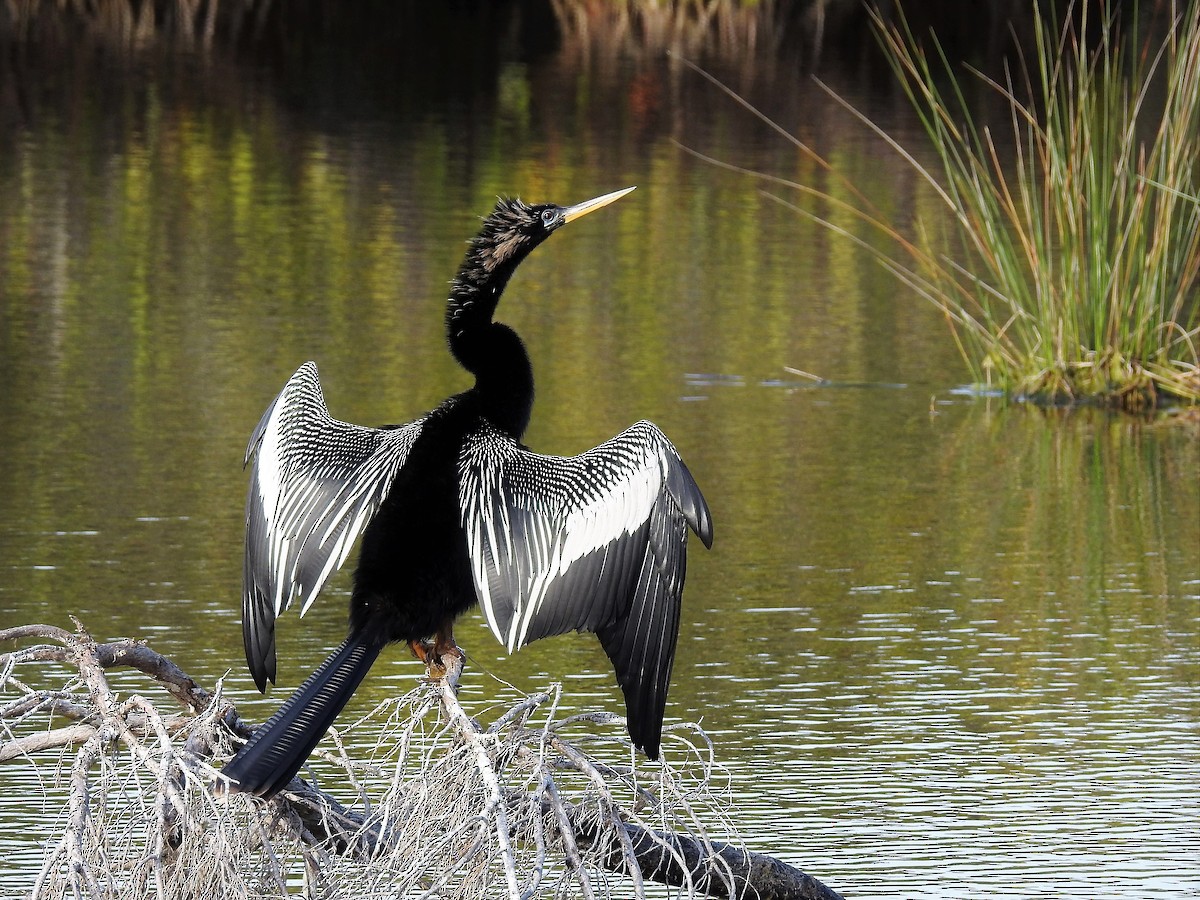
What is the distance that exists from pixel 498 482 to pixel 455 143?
14935 mm

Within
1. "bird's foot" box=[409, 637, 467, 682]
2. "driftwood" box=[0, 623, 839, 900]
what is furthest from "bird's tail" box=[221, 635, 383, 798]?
"bird's foot" box=[409, 637, 467, 682]

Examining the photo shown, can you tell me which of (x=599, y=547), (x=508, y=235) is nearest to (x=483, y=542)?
(x=599, y=547)

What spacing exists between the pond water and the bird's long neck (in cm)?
121

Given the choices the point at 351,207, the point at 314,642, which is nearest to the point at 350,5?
the point at 351,207

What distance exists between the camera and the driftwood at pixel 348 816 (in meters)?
4.14

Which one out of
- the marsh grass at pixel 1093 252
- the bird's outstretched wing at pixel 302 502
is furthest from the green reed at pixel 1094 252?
the bird's outstretched wing at pixel 302 502

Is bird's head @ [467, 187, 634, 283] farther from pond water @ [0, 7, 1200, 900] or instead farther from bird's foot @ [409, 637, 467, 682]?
pond water @ [0, 7, 1200, 900]

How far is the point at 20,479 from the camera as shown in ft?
30.2

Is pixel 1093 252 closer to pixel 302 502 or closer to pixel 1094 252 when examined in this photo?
pixel 1094 252

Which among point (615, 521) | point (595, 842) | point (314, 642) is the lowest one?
point (314, 642)

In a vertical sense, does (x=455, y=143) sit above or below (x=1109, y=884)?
below

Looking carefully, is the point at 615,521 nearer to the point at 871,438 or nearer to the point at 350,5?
the point at 871,438

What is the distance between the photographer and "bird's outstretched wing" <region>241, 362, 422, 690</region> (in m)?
4.84

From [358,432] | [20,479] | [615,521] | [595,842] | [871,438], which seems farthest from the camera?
[871,438]
